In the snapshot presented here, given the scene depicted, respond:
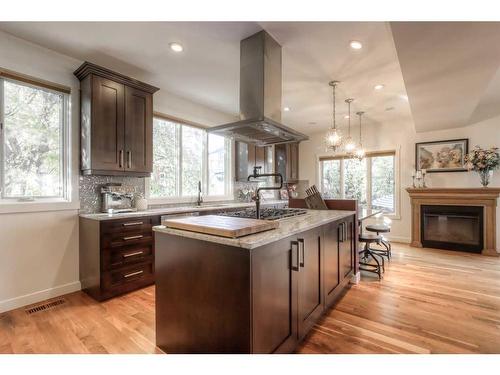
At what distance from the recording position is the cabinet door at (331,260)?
2168mm

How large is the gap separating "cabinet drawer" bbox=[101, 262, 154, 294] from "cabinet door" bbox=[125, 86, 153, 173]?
46.2 inches

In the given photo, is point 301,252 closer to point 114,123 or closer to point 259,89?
point 259,89

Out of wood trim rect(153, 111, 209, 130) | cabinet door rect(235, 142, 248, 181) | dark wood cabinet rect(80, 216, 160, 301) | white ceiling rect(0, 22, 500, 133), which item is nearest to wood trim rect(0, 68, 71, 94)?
white ceiling rect(0, 22, 500, 133)

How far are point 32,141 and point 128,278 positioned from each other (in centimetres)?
177

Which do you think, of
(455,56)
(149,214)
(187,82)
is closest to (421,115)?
(455,56)

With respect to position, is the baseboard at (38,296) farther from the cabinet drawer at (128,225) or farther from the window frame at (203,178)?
the window frame at (203,178)

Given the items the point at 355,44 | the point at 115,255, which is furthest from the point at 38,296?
the point at 355,44

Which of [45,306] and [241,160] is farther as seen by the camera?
[241,160]

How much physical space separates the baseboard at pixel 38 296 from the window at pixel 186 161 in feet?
4.76

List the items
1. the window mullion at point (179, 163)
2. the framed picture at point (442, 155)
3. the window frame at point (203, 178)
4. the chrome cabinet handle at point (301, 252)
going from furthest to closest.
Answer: the framed picture at point (442, 155)
the window mullion at point (179, 163)
the window frame at point (203, 178)
the chrome cabinet handle at point (301, 252)

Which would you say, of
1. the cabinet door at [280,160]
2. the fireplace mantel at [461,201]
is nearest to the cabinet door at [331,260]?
the fireplace mantel at [461,201]

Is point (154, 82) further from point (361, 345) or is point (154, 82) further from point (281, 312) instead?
point (361, 345)

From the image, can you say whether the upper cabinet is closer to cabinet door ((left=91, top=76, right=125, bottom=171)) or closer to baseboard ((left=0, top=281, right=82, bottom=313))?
cabinet door ((left=91, top=76, right=125, bottom=171))

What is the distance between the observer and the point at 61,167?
2.81 m
